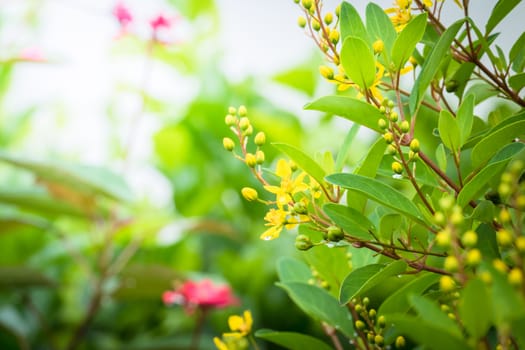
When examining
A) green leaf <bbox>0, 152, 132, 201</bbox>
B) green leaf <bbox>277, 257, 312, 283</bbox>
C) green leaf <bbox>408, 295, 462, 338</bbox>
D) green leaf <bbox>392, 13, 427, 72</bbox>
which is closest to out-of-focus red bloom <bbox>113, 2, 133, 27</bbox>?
green leaf <bbox>0, 152, 132, 201</bbox>

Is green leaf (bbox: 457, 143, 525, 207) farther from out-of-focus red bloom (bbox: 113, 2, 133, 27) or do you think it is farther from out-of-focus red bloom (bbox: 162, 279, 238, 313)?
out-of-focus red bloom (bbox: 113, 2, 133, 27)

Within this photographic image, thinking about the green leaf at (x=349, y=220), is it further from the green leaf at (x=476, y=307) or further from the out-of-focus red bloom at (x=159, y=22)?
the out-of-focus red bloom at (x=159, y=22)

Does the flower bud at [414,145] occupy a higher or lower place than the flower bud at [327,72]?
lower

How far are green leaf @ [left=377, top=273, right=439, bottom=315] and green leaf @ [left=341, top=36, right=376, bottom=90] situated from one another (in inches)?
6.1

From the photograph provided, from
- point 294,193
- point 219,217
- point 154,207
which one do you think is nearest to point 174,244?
point 219,217

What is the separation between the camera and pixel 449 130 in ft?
1.36

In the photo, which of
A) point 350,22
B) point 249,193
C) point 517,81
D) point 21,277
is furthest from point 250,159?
point 21,277

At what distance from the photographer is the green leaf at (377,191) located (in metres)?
0.39

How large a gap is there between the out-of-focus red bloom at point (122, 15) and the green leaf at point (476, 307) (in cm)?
118

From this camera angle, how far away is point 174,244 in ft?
5.18

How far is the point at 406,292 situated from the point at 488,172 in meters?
0.11

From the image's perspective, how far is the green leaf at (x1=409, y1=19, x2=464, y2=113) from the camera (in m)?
0.39

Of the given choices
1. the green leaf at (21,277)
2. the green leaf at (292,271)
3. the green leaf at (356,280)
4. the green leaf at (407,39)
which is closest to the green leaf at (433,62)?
the green leaf at (407,39)

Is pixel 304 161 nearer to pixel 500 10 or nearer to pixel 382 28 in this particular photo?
pixel 382 28
